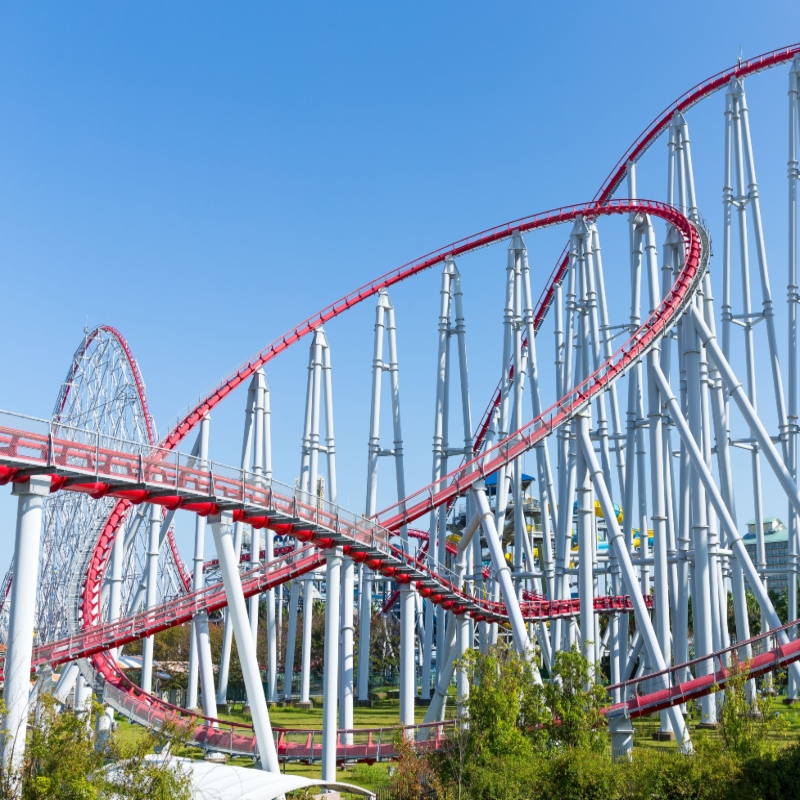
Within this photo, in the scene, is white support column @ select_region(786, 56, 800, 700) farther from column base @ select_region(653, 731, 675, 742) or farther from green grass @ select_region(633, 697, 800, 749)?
column base @ select_region(653, 731, 675, 742)

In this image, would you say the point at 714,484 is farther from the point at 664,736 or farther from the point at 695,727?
the point at 664,736

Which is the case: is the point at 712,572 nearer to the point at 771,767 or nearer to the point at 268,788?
the point at 771,767

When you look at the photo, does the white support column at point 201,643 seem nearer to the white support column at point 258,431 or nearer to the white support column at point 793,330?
the white support column at point 258,431

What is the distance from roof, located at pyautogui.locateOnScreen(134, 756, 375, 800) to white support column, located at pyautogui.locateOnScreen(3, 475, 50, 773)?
1802 millimetres

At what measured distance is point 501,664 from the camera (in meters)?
15.4

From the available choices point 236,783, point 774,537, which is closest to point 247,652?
point 236,783

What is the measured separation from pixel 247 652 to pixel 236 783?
3.16m

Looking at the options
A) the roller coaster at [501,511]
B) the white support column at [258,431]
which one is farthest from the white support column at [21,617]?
the white support column at [258,431]

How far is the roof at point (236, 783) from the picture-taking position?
12.1 metres

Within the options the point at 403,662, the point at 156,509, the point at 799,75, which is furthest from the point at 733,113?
the point at 156,509

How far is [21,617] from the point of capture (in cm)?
1195

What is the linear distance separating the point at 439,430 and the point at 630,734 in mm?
12008

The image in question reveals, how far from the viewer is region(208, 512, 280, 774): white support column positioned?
1541 cm

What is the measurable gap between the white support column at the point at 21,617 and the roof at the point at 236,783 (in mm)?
1802
